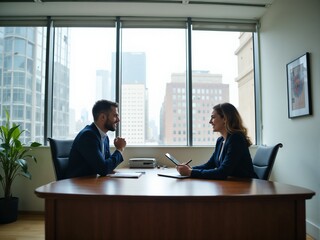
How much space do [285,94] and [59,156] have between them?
256 cm

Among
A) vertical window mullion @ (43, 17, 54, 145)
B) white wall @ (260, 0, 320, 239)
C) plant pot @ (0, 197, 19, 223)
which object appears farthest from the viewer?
vertical window mullion @ (43, 17, 54, 145)

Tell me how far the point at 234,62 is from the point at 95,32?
215 cm

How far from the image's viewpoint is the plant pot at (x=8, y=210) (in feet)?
9.50

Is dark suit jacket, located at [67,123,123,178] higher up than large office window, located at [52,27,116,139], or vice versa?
large office window, located at [52,27,116,139]

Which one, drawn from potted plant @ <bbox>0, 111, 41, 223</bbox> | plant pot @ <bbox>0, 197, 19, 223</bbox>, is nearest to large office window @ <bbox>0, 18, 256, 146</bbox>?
potted plant @ <bbox>0, 111, 41, 223</bbox>

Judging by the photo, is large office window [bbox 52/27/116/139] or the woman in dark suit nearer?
the woman in dark suit

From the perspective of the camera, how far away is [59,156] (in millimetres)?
2100

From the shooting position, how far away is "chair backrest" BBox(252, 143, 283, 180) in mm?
1901

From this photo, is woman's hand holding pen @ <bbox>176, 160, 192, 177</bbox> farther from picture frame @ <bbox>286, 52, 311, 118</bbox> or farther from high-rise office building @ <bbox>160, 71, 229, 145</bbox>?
high-rise office building @ <bbox>160, 71, 229, 145</bbox>

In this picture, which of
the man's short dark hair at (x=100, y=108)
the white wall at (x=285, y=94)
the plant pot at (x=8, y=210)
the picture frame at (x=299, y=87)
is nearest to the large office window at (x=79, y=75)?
the plant pot at (x=8, y=210)

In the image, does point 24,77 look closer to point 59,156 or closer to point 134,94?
point 134,94

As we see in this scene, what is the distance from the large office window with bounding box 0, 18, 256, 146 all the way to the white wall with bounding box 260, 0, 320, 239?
1.22ft

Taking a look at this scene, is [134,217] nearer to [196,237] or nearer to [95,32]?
[196,237]

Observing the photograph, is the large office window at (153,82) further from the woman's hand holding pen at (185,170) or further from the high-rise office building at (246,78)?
the woman's hand holding pen at (185,170)
